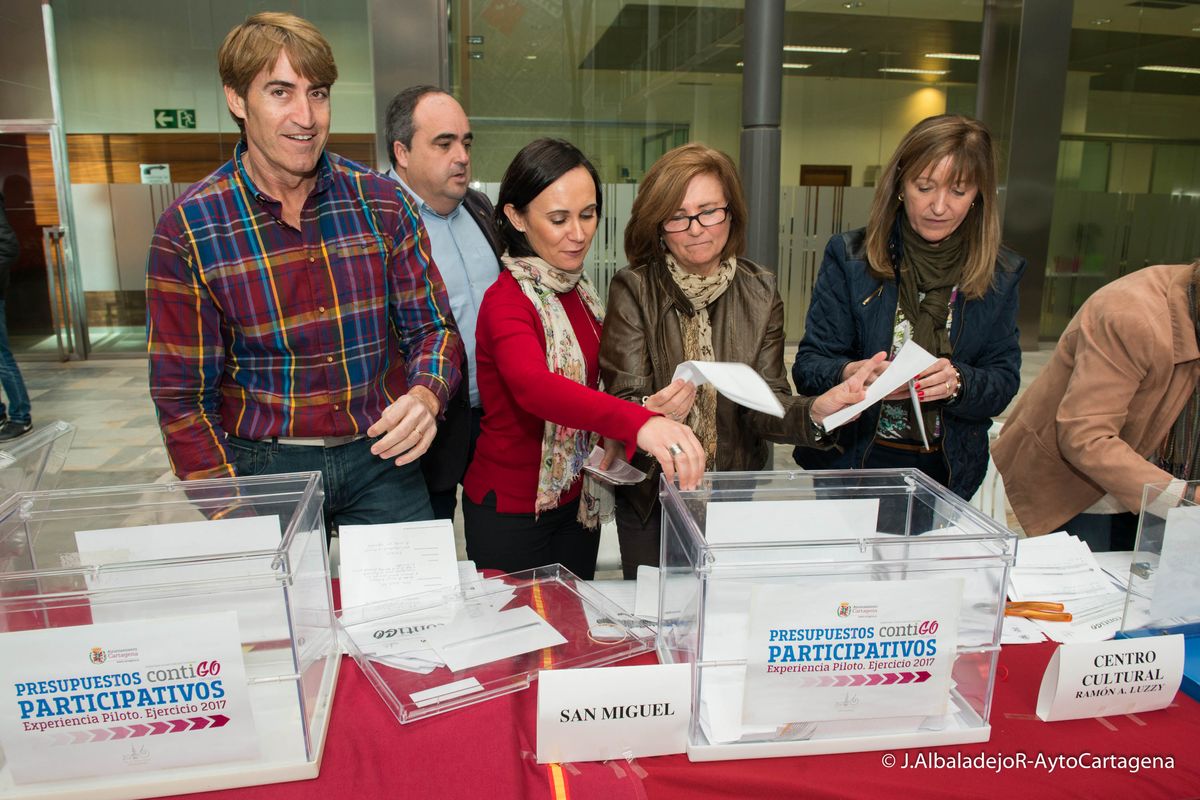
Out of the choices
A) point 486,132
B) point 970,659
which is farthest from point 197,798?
point 486,132

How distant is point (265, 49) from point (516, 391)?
76 centimetres

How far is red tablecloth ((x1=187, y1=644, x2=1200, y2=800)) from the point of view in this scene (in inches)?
39.2

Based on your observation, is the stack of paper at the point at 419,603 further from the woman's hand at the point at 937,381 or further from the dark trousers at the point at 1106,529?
the dark trousers at the point at 1106,529

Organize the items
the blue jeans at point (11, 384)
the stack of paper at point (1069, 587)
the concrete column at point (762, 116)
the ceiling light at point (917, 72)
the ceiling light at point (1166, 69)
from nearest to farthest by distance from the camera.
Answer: the stack of paper at point (1069, 587) → the concrete column at point (762, 116) → the blue jeans at point (11, 384) → the ceiling light at point (917, 72) → the ceiling light at point (1166, 69)

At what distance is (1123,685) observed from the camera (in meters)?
1.14

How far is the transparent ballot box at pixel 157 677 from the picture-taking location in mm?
929

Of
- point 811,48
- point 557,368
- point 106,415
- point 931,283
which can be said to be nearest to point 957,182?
point 931,283

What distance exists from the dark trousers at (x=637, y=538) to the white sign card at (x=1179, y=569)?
903 millimetres

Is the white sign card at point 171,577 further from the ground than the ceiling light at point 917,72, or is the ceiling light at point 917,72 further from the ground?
the ceiling light at point 917,72

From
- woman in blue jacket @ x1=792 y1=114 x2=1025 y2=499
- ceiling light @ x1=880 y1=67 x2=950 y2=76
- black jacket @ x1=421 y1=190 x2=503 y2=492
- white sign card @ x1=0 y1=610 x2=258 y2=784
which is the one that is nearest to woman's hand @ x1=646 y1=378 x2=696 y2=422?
woman in blue jacket @ x1=792 y1=114 x2=1025 y2=499

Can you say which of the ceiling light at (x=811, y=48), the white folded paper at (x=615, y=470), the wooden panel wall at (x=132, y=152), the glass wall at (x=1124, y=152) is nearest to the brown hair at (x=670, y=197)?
the white folded paper at (x=615, y=470)

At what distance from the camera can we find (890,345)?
1964 millimetres

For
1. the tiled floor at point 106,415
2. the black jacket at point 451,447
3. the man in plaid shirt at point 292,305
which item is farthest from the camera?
the tiled floor at point 106,415

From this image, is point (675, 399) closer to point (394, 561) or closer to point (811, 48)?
point (394, 561)
